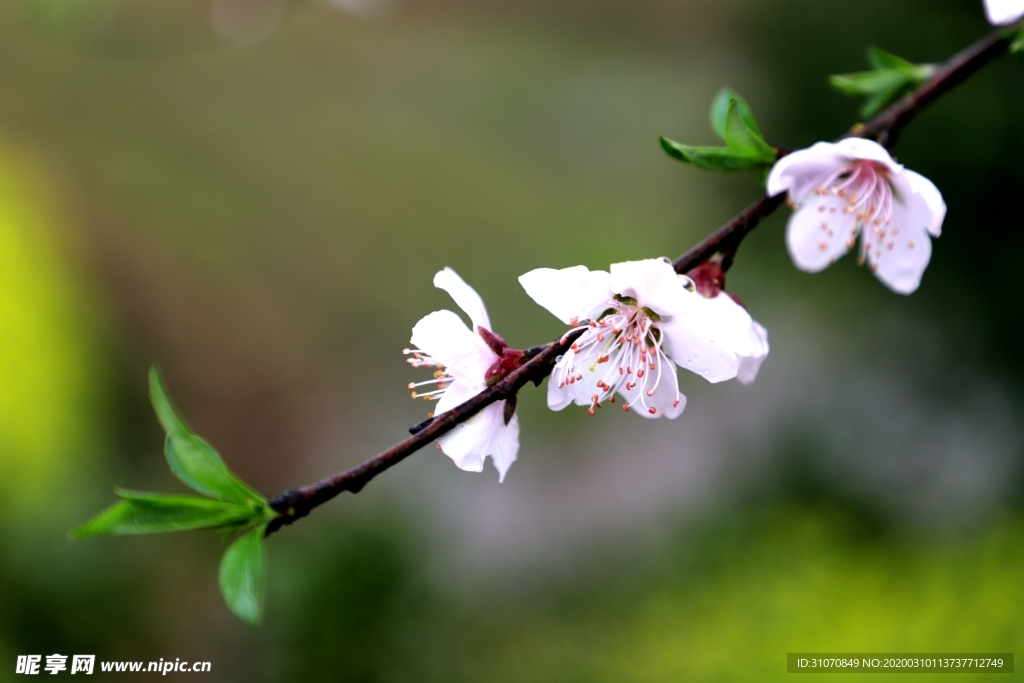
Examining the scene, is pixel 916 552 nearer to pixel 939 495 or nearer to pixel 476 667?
pixel 939 495

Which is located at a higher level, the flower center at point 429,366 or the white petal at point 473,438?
the flower center at point 429,366

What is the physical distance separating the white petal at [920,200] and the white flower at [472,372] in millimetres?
578

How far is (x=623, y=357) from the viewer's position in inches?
44.0

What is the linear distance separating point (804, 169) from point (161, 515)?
0.97 m

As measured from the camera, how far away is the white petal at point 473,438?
93 cm

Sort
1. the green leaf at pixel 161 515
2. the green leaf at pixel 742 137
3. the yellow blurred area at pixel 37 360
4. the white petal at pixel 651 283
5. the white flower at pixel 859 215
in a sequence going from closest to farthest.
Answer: the green leaf at pixel 161 515, the white petal at pixel 651 283, the green leaf at pixel 742 137, the white flower at pixel 859 215, the yellow blurred area at pixel 37 360

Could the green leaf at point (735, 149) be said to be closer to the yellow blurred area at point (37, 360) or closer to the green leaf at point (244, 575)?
the green leaf at point (244, 575)

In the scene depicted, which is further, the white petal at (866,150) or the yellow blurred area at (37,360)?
the yellow blurred area at (37,360)

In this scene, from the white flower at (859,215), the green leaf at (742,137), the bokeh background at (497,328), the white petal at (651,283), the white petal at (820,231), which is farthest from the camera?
the bokeh background at (497,328)

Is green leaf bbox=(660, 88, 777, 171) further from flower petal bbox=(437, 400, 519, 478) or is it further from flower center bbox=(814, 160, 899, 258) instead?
flower petal bbox=(437, 400, 519, 478)

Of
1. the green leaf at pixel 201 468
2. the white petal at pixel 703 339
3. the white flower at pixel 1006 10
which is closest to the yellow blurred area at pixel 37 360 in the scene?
the green leaf at pixel 201 468

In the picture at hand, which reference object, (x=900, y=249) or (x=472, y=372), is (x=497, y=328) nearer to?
(x=900, y=249)

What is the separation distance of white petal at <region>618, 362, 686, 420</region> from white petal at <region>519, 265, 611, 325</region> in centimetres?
19

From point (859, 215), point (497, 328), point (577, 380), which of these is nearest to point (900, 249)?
point (859, 215)
